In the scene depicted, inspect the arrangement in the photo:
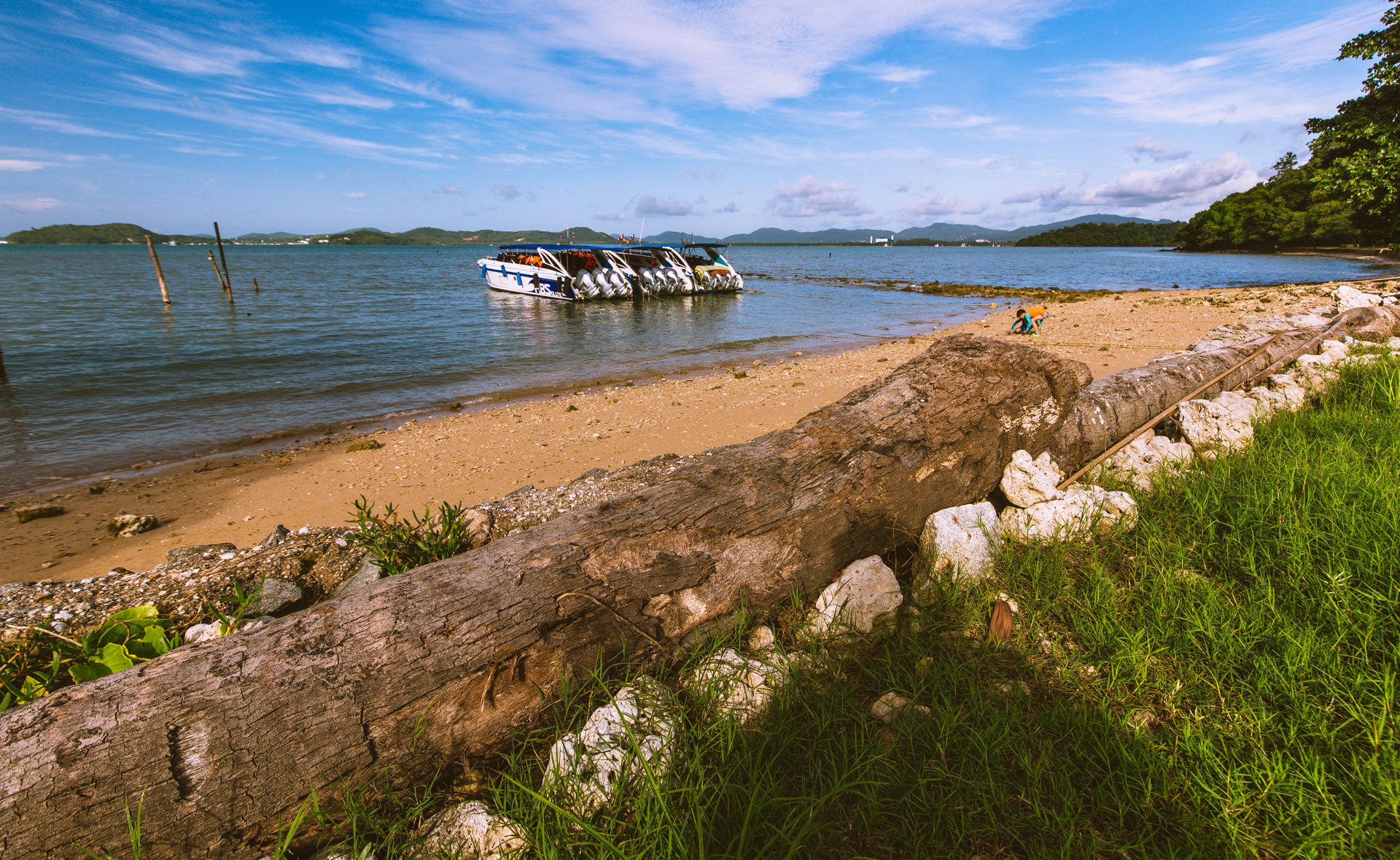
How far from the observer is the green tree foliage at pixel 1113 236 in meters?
136

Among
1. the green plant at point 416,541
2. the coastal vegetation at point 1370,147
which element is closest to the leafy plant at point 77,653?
the green plant at point 416,541

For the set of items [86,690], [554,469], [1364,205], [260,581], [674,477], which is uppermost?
[1364,205]

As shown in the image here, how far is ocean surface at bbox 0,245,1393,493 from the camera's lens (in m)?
8.87

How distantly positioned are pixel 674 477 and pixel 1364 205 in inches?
1034

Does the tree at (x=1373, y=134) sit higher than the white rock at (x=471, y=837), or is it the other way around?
the tree at (x=1373, y=134)

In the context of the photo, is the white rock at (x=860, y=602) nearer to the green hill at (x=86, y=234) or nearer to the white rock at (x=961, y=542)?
the white rock at (x=961, y=542)

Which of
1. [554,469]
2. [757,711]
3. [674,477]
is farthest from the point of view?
[554,469]

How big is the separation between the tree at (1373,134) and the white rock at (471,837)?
23.1 meters

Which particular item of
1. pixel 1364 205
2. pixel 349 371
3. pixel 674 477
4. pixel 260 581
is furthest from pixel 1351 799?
pixel 1364 205

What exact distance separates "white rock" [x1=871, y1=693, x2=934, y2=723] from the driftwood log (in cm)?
64

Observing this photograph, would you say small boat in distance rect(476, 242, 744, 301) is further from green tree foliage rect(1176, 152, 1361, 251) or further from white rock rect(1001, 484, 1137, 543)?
green tree foliage rect(1176, 152, 1361, 251)

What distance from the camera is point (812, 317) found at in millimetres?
23188

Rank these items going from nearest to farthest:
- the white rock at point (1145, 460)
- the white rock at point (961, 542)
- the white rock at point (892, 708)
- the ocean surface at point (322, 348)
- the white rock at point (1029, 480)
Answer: the white rock at point (892, 708), the white rock at point (961, 542), the white rock at point (1029, 480), the white rock at point (1145, 460), the ocean surface at point (322, 348)

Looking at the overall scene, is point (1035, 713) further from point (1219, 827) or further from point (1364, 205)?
point (1364, 205)
